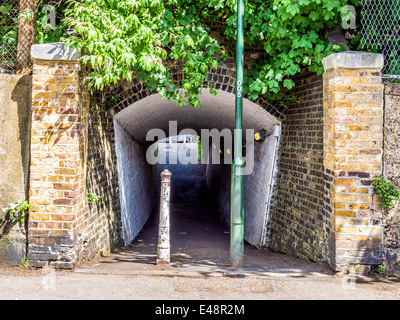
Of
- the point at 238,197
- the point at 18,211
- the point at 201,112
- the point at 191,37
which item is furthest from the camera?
the point at 201,112

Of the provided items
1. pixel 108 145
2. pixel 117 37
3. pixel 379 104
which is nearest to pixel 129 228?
pixel 108 145

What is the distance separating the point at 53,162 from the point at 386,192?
4332 millimetres

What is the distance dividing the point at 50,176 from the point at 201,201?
443 inches

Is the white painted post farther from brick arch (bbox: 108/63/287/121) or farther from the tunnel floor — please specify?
brick arch (bbox: 108/63/287/121)

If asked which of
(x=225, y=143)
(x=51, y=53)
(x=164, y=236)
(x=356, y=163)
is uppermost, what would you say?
(x=51, y=53)

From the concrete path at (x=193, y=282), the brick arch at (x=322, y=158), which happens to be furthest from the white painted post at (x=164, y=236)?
the brick arch at (x=322, y=158)

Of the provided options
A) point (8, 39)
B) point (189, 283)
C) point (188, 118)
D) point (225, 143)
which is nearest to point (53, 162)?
point (189, 283)

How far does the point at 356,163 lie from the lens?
5.05 m

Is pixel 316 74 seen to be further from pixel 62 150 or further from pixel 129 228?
pixel 129 228

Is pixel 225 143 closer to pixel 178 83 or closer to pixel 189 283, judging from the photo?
pixel 178 83

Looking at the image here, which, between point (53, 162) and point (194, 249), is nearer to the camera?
point (53, 162)

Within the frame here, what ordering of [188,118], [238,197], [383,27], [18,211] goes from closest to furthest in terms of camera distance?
[18,211] < [238,197] < [383,27] < [188,118]

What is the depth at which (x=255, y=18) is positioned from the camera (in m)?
5.91

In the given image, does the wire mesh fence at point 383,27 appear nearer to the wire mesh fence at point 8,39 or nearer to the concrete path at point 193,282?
the concrete path at point 193,282
